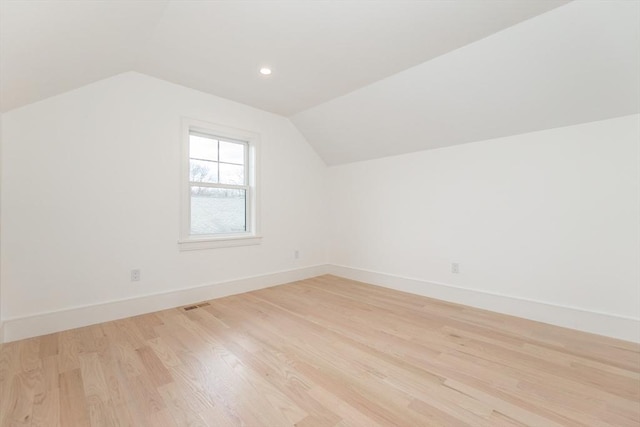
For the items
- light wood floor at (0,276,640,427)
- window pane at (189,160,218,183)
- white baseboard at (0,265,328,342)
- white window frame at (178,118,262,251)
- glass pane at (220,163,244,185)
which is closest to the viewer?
light wood floor at (0,276,640,427)

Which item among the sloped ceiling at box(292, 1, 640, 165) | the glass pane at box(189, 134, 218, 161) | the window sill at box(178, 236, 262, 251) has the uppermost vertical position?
the sloped ceiling at box(292, 1, 640, 165)

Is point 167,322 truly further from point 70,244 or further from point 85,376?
point 70,244

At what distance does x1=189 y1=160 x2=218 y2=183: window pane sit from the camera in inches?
121

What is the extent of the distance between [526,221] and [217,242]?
3252 mm

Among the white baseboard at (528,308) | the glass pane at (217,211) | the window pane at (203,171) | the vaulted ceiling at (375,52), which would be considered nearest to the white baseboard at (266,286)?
the white baseboard at (528,308)

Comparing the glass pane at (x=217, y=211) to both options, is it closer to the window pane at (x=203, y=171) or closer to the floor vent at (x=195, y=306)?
the window pane at (x=203, y=171)

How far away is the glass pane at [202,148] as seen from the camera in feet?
10.1

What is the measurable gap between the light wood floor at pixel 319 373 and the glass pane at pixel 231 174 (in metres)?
1.63

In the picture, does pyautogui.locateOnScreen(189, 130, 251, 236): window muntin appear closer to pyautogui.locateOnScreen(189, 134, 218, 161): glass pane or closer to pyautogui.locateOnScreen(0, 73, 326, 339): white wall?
pyautogui.locateOnScreen(189, 134, 218, 161): glass pane

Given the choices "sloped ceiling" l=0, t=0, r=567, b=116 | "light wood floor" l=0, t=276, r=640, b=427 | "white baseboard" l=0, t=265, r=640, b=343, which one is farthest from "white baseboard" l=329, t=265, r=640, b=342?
"sloped ceiling" l=0, t=0, r=567, b=116

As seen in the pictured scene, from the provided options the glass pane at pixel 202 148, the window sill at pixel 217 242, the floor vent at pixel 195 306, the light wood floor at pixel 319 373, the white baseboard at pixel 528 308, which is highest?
the glass pane at pixel 202 148

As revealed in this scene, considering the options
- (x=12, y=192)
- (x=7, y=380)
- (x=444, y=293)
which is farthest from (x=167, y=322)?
(x=444, y=293)

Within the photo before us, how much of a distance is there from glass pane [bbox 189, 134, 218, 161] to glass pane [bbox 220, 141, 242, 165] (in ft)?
0.30

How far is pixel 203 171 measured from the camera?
10.4 ft
